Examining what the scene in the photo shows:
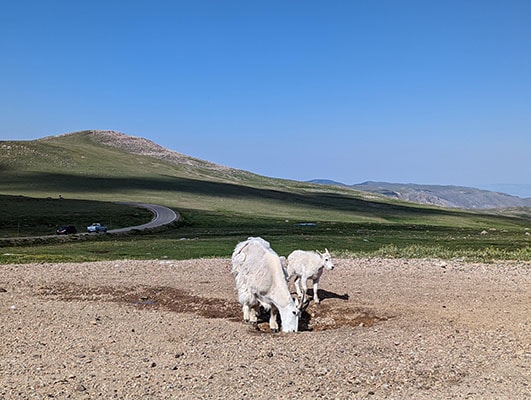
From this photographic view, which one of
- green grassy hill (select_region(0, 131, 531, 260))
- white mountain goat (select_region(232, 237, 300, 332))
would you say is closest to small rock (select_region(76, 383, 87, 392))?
white mountain goat (select_region(232, 237, 300, 332))

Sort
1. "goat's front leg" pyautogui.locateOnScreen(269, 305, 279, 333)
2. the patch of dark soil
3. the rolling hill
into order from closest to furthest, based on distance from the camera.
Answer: "goat's front leg" pyautogui.locateOnScreen(269, 305, 279, 333) < the patch of dark soil < the rolling hill

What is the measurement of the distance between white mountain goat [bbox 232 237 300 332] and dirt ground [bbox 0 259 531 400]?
56 cm

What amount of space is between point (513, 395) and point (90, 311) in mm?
13694

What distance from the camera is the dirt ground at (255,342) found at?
1191 centimetres

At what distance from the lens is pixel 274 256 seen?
18.8m

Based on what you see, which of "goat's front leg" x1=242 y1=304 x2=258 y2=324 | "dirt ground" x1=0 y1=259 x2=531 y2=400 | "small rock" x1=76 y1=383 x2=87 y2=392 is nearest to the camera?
"small rock" x1=76 y1=383 x2=87 y2=392

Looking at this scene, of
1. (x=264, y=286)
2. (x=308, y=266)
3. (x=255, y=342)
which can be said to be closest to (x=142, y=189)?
(x=308, y=266)

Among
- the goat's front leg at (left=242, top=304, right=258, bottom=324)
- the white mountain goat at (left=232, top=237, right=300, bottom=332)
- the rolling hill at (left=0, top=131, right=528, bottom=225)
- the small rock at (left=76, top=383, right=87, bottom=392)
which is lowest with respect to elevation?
the small rock at (left=76, top=383, right=87, bottom=392)

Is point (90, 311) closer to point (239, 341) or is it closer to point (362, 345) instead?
point (239, 341)

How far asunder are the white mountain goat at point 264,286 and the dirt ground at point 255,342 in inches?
22.2

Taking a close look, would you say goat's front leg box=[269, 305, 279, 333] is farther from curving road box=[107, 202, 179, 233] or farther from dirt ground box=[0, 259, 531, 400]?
curving road box=[107, 202, 179, 233]

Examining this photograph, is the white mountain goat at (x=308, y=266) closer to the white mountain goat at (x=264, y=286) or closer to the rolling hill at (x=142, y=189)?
the white mountain goat at (x=264, y=286)

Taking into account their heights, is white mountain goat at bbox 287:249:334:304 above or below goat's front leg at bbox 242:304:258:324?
above

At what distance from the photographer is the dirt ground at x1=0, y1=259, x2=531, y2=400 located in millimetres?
11906
